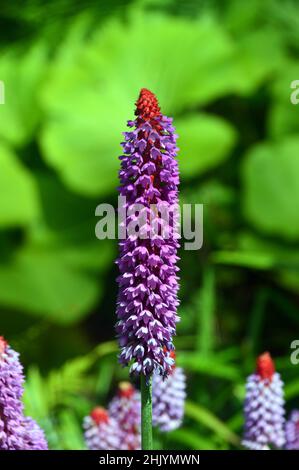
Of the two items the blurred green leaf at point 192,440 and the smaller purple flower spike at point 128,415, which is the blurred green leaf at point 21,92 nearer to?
the blurred green leaf at point 192,440

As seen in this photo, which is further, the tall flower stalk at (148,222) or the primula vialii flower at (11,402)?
the primula vialii flower at (11,402)

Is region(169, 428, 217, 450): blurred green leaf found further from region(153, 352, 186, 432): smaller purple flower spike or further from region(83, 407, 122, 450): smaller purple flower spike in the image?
region(83, 407, 122, 450): smaller purple flower spike

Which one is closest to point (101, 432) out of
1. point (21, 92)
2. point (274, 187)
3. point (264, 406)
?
point (264, 406)

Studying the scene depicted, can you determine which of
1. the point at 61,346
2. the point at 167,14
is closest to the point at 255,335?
the point at 61,346

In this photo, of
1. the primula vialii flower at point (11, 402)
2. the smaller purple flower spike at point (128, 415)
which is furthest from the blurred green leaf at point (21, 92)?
the primula vialii flower at point (11, 402)

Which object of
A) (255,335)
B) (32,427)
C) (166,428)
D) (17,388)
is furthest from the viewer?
(255,335)
